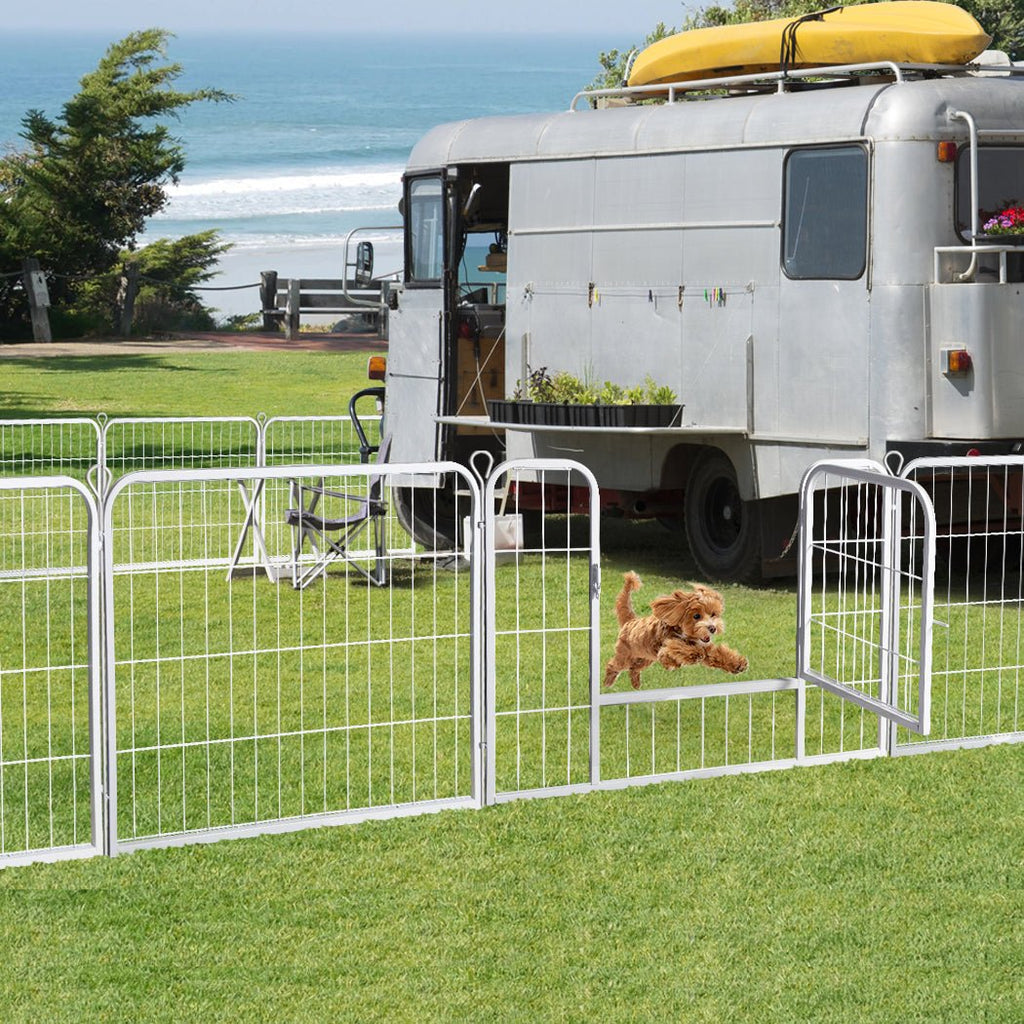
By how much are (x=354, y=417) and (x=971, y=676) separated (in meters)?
5.46

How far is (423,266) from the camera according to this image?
44.0 feet

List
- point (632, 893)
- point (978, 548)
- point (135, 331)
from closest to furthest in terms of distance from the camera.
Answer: point (632, 893) < point (978, 548) < point (135, 331)

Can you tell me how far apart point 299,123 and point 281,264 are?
4428 cm

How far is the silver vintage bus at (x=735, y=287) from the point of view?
10.4 meters

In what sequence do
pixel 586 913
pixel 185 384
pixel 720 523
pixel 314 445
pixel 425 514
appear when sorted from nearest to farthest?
pixel 586 913 < pixel 720 523 < pixel 425 514 < pixel 314 445 < pixel 185 384

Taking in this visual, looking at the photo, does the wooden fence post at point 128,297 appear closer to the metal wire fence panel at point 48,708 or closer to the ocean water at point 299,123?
the ocean water at point 299,123

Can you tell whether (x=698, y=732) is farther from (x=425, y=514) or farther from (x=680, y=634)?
(x=425, y=514)

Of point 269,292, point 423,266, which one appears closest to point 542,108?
point 269,292

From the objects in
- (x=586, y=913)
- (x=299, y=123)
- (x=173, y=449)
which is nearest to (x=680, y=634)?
(x=586, y=913)

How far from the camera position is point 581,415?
11797 millimetres

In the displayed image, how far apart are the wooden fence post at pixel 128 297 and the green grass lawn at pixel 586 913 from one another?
97.1 ft

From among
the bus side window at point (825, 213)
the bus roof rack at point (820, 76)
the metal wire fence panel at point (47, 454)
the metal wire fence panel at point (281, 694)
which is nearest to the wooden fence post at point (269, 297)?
the metal wire fence panel at point (47, 454)

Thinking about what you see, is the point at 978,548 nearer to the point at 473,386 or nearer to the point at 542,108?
the point at 473,386

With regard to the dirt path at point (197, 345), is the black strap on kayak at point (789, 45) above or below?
above
